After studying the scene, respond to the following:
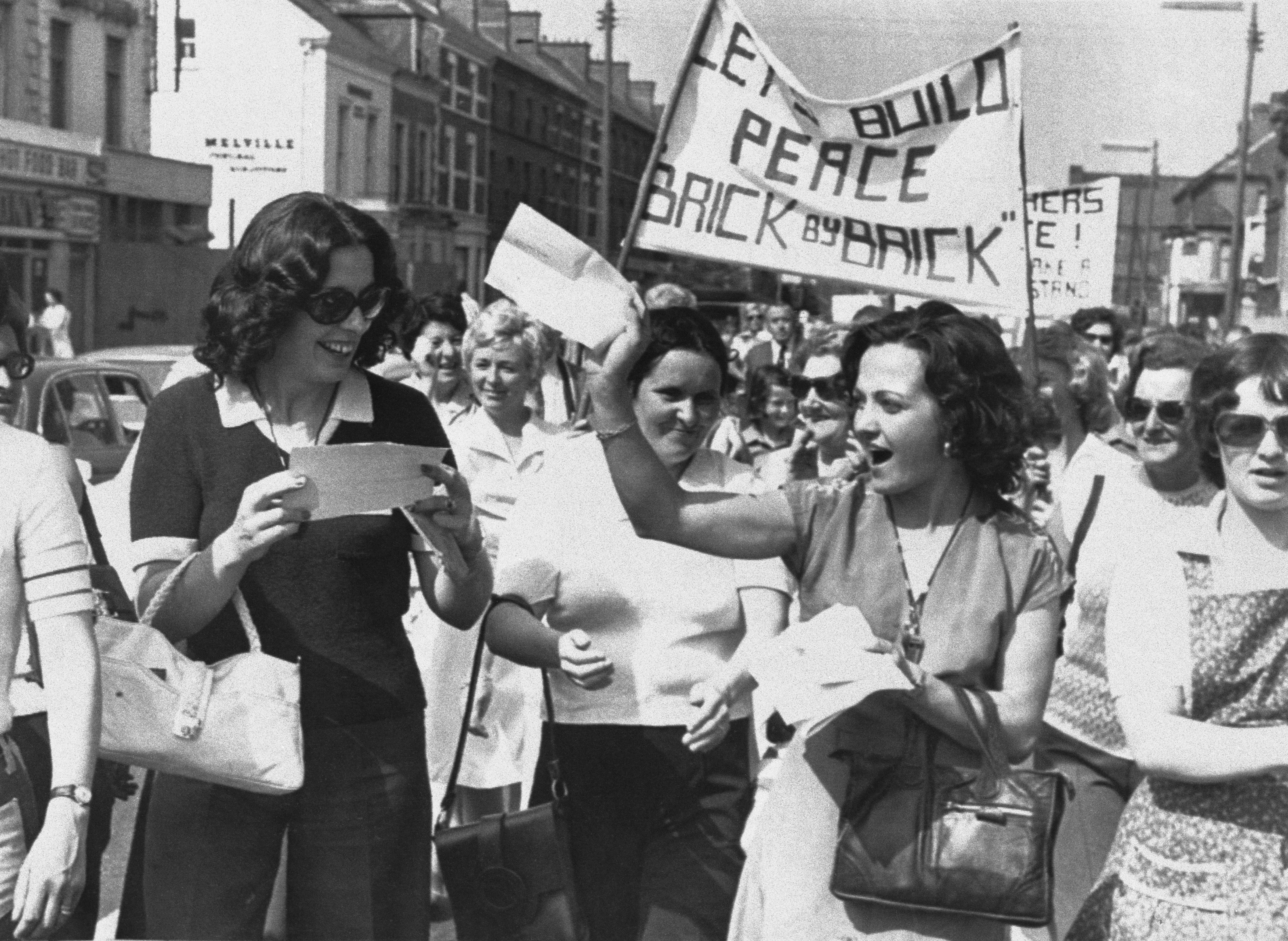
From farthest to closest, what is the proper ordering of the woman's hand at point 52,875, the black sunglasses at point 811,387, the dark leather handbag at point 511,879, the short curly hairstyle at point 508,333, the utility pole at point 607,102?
the utility pole at point 607,102 → the black sunglasses at point 811,387 → the short curly hairstyle at point 508,333 → the dark leather handbag at point 511,879 → the woman's hand at point 52,875

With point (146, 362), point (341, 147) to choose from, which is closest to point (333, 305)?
point (146, 362)

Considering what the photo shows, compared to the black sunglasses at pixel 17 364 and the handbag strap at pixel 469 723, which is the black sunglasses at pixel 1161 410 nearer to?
the handbag strap at pixel 469 723

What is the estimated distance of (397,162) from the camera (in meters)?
62.1

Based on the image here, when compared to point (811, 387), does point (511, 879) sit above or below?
below

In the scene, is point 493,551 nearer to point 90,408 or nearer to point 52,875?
point 52,875

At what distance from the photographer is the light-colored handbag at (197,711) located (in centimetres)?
336

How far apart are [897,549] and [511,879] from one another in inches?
40.8

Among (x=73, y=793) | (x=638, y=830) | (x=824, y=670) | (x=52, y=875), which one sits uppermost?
(x=824, y=670)

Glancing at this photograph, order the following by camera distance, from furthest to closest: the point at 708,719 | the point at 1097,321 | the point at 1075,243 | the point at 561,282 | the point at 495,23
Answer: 1. the point at 495,23
2. the point at 1075,243
3. the point at 1097,321
4. the point at 708,719
5. the point at 561,282

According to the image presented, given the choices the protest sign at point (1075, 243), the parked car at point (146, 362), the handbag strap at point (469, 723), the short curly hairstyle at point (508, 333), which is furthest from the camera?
the parked car at point (146, 362)

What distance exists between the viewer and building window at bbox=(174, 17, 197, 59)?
44469mm

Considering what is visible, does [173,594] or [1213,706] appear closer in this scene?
[1213,706]

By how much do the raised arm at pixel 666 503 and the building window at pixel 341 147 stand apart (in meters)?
52.2

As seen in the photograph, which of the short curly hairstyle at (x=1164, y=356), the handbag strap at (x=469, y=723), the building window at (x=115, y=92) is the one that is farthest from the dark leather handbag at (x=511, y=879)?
the building window at (x=115, y=92)
